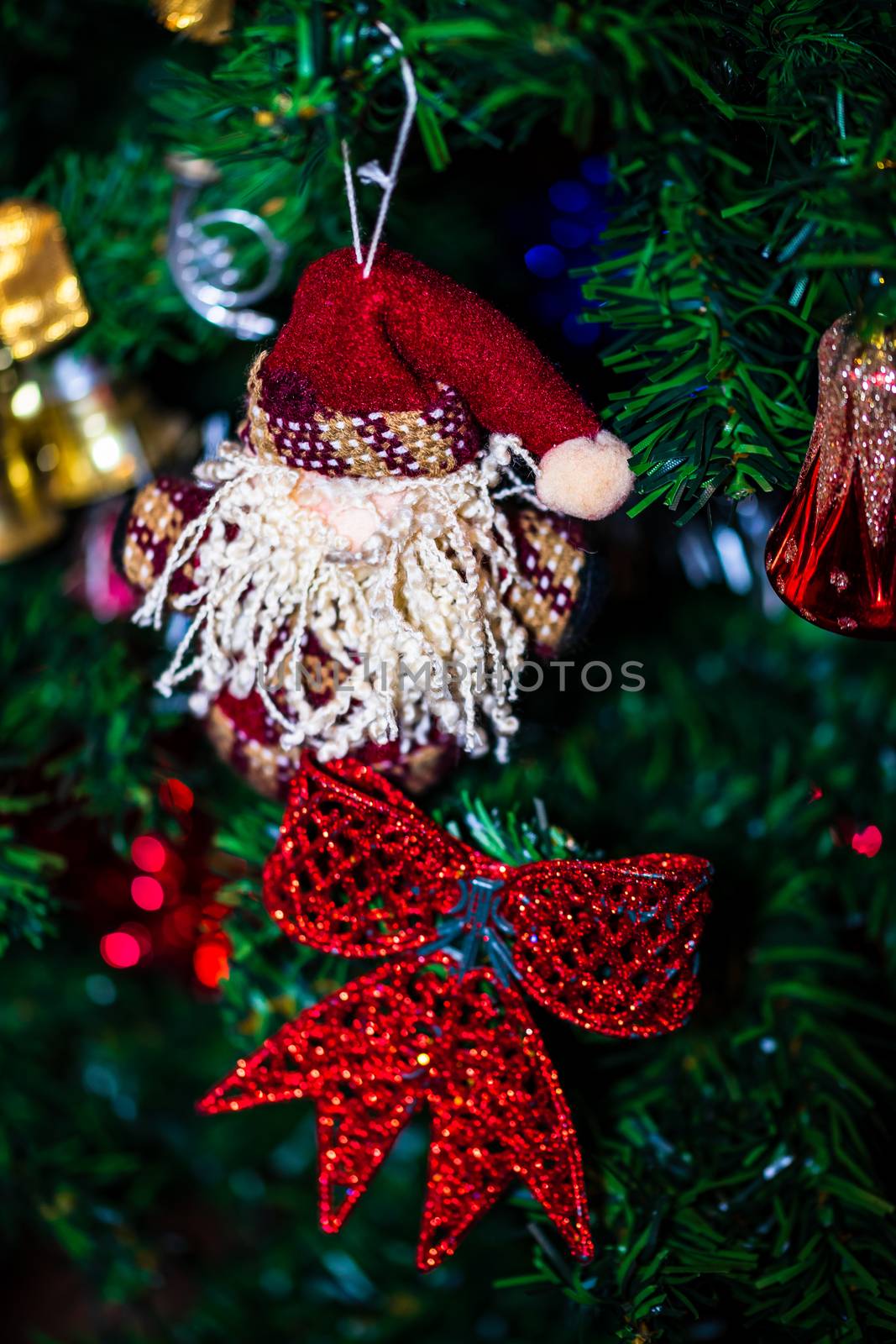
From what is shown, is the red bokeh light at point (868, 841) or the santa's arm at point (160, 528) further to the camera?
the red bokeh light at point (868, 841)

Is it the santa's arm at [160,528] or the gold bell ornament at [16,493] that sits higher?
the santa's arm at [160,528]

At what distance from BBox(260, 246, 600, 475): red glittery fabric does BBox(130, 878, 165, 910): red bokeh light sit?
0.42 metres

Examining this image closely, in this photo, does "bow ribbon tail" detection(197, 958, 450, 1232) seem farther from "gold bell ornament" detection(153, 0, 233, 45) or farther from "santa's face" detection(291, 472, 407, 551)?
"gold bell ornament" detection(153, 0, 233, 45)

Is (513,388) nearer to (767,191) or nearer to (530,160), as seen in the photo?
(767,191)

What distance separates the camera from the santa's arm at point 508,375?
35 centimetres

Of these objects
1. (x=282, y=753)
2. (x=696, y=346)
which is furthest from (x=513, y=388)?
(x=282, y=753)

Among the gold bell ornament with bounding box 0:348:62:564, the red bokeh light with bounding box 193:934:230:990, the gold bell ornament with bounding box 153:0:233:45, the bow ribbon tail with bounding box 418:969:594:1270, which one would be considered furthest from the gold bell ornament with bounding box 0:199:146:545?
the bow ribbon tail with bounding box 418:969:594:1270

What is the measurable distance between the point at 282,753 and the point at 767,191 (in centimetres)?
28

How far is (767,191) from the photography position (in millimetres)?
325

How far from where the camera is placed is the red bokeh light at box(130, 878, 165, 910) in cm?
67

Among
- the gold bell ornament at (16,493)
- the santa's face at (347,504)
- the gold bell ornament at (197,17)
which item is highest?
the gold bell ornament at (197,17)

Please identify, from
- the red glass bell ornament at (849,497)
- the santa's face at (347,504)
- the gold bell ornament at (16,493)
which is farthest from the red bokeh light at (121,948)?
the red glass bell ornament at (849,497)

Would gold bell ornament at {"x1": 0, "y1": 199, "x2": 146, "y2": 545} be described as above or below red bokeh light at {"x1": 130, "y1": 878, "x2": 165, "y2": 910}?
above

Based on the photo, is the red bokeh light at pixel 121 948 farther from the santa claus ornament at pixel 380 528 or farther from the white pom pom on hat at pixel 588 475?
the white pom pom on hat at pixel 588 475
